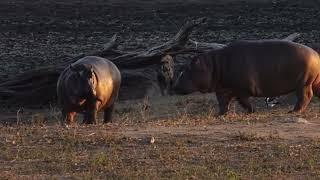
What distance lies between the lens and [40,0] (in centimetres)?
4241

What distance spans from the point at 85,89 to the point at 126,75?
187 inches

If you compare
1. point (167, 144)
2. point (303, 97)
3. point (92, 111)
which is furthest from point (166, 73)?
point (167, 144)

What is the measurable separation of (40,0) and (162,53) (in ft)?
86.2

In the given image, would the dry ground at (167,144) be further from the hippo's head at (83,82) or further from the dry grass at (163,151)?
the hippo's head at (83,82)

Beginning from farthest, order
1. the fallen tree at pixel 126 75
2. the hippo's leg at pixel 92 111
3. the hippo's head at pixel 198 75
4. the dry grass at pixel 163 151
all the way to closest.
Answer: the fallen tree at pixel 126 75, the hippo's head at pixel 198 75, the hippo's leg at pixel 92 111, the dry grass at pixel 163 151

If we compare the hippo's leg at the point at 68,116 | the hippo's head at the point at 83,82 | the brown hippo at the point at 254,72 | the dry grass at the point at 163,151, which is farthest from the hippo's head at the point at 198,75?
the dry grass at the point at 163,151

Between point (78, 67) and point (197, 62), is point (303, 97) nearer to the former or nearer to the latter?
point (197, 62)

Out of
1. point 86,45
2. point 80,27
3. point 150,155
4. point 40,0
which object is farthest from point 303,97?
point 40,0

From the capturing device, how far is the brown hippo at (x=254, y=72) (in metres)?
12.9

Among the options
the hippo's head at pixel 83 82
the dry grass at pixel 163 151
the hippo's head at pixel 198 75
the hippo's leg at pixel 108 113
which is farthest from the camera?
the hippo's leg at pixel 108 113

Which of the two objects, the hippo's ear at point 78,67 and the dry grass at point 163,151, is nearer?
the dry grass at point 163,151

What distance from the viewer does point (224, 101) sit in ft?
42.7

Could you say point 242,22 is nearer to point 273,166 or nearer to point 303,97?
point 303,97

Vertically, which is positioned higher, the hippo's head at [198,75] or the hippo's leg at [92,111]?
the hippo's head at [198,75]
